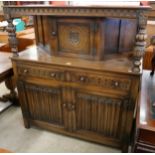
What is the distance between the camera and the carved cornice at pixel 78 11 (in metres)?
1.13

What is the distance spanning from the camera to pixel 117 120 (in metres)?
1.53

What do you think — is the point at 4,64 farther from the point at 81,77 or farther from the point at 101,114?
the point at 101,114

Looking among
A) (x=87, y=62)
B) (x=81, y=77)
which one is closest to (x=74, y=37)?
(x=87, y=62)

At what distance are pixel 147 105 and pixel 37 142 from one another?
45.9 inches

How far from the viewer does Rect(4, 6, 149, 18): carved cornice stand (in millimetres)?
1135

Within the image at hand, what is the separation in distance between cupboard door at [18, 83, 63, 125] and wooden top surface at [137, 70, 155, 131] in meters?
0.70

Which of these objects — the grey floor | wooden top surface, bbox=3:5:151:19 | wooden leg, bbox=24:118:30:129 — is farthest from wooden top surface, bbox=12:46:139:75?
the grey floor

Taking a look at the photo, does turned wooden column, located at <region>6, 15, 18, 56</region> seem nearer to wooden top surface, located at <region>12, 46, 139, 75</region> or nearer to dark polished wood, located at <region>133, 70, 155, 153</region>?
wooden top surface, located at <region>12, 46, 139, 75</region>

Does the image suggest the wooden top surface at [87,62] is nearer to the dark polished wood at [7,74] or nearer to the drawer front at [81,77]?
the drawer front at [81,77]

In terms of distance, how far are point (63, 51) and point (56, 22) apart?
0.83ft

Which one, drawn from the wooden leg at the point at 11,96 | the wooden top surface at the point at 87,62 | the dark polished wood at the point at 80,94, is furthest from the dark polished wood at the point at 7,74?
the wooden top surface at the point at 87,62

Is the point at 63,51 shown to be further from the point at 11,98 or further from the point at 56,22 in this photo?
the point at 11,98

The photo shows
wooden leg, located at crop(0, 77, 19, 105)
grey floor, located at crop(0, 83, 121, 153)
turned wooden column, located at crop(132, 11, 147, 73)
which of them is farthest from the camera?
wooden leg, located at crop(0, 77, 19, 105)

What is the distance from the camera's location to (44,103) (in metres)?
1.74
